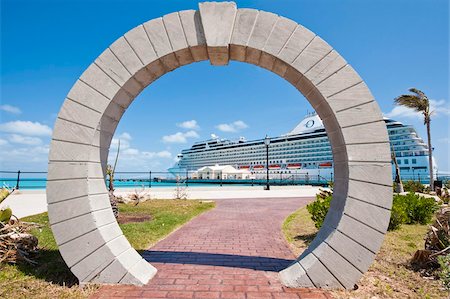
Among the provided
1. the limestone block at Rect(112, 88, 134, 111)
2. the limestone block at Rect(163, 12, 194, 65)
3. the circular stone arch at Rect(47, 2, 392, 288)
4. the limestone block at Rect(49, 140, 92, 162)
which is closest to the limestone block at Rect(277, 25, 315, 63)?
the circular stone arch at Rect(47, 2, 392, 288)

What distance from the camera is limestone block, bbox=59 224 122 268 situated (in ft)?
11.5

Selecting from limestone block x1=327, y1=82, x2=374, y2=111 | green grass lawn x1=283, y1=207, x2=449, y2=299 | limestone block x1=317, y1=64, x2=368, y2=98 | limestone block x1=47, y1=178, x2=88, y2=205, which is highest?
limestone block x1=317, y1=64, x2=368, y2=98

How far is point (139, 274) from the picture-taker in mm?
3670

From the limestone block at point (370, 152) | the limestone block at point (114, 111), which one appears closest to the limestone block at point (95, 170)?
the limestone block at point (114, 111)

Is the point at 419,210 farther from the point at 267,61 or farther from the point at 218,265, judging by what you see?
the point at 267,61

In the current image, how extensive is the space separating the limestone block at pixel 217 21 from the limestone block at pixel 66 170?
2459mm

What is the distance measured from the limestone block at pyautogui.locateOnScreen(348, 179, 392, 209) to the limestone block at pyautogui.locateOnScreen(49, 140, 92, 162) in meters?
3.66

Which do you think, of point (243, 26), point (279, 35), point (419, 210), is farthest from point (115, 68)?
point (419, 210)

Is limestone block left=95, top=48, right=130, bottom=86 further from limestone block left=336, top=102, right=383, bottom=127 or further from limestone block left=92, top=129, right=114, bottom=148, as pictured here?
limestone block left=336, top=102, right=383, bottom=127

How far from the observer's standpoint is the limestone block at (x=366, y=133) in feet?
11.4

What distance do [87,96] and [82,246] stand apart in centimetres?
207

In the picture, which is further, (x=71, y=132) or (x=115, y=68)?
(x=115, y=68)

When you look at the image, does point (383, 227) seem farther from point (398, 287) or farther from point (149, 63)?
point (149, 63)

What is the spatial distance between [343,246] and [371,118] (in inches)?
68.7
